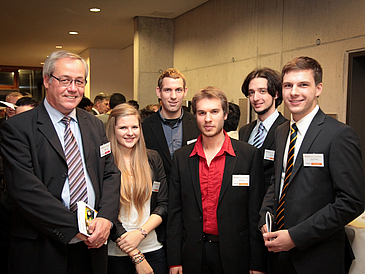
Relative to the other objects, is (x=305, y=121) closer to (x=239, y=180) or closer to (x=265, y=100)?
(x=239, y=180)

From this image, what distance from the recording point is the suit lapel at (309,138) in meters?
1.91

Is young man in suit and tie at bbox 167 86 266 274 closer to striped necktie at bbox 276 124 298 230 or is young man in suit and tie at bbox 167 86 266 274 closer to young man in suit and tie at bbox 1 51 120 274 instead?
striped necktie at bbox 276 124 298 230

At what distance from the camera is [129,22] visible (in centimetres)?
916

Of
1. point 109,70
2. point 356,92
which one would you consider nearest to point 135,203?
point 356,92

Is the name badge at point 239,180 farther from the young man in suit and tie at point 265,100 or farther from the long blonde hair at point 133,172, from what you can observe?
the long blonde hair at point 133,172

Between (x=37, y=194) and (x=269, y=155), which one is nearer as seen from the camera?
(x=37, y=194)

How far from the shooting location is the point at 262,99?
2.70 metres

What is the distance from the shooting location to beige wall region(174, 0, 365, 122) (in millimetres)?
4188

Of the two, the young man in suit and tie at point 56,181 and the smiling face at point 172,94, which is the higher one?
the smiling face at point 172,94

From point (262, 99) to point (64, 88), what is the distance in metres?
1.55

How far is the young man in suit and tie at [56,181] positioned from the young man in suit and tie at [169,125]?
0.83 metres

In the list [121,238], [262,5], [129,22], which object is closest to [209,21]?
[262,5]

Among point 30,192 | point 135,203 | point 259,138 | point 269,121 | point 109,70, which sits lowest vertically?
point 135,203

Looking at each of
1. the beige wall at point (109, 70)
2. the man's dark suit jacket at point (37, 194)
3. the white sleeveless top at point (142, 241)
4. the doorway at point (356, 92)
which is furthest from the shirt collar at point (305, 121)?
the beige wall at point (109, 70)
